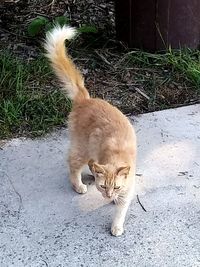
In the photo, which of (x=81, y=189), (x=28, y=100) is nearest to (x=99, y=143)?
(x=81, y=189)

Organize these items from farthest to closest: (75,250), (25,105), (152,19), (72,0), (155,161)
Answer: (72,0) → (152,19) → (25,105) → (155,161) → (75,250)

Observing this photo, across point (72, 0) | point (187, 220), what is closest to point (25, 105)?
point (187, 220)

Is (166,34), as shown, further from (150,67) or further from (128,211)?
(128,211)

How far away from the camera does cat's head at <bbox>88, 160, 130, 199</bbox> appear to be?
2.43 meters

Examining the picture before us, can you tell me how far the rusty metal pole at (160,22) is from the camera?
428 cm

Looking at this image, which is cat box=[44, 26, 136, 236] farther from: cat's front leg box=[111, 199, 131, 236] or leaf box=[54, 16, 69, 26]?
leaf box=[54, 16, 69, 26]

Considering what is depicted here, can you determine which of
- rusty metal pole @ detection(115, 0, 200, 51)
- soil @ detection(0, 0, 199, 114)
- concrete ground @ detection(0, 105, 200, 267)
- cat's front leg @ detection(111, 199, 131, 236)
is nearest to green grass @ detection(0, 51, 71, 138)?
concrete ground @ detection(0, 105, 200, 267)

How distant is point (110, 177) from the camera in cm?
243

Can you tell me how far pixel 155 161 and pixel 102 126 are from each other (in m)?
0.60

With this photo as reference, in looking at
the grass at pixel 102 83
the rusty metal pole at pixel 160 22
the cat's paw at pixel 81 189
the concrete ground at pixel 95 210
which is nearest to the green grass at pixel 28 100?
the grass at pixel 102 83

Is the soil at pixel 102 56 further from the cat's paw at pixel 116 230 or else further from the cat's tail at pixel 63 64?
the cat's paw at pixel 116 230

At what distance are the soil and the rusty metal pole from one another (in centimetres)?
23

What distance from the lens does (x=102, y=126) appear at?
2840mm

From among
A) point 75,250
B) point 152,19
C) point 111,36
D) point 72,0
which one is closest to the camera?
point 75,250
